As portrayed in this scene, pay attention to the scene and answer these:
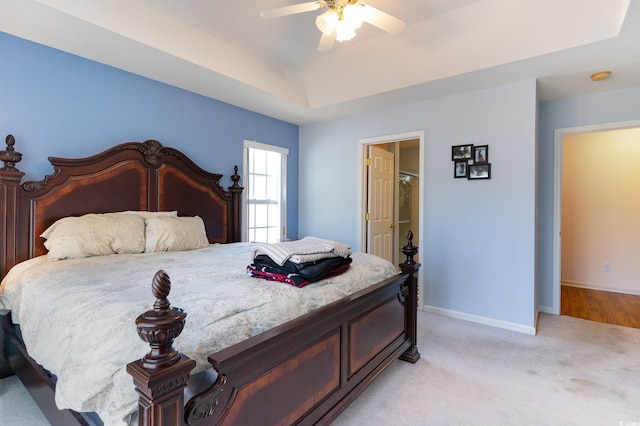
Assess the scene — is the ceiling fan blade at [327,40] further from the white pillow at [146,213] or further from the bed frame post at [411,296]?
the white pillow at [146,213]

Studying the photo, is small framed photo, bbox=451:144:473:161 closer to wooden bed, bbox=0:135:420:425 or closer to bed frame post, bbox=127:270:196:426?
wooden bed, bbox=0:135:420:425

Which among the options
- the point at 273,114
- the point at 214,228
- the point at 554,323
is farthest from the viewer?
the point at 273,114

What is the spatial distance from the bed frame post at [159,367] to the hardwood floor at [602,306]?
4358 millimetres

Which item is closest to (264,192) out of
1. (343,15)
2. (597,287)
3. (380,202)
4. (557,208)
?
(380,202)

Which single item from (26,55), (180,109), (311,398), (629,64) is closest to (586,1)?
(629,64)

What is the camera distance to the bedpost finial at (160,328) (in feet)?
2.85

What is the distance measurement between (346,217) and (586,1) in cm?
314

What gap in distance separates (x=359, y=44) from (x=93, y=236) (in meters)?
Result: 2.93

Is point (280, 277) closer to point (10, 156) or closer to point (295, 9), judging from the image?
point (295, 9)

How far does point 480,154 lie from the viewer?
346 centimetres

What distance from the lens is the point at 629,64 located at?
278 cm

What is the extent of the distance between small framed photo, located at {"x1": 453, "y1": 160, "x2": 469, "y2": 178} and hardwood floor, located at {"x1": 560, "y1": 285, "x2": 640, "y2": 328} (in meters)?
2.03

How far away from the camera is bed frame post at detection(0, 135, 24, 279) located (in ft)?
7.67

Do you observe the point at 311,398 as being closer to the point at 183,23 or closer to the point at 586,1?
the point at 183,23
